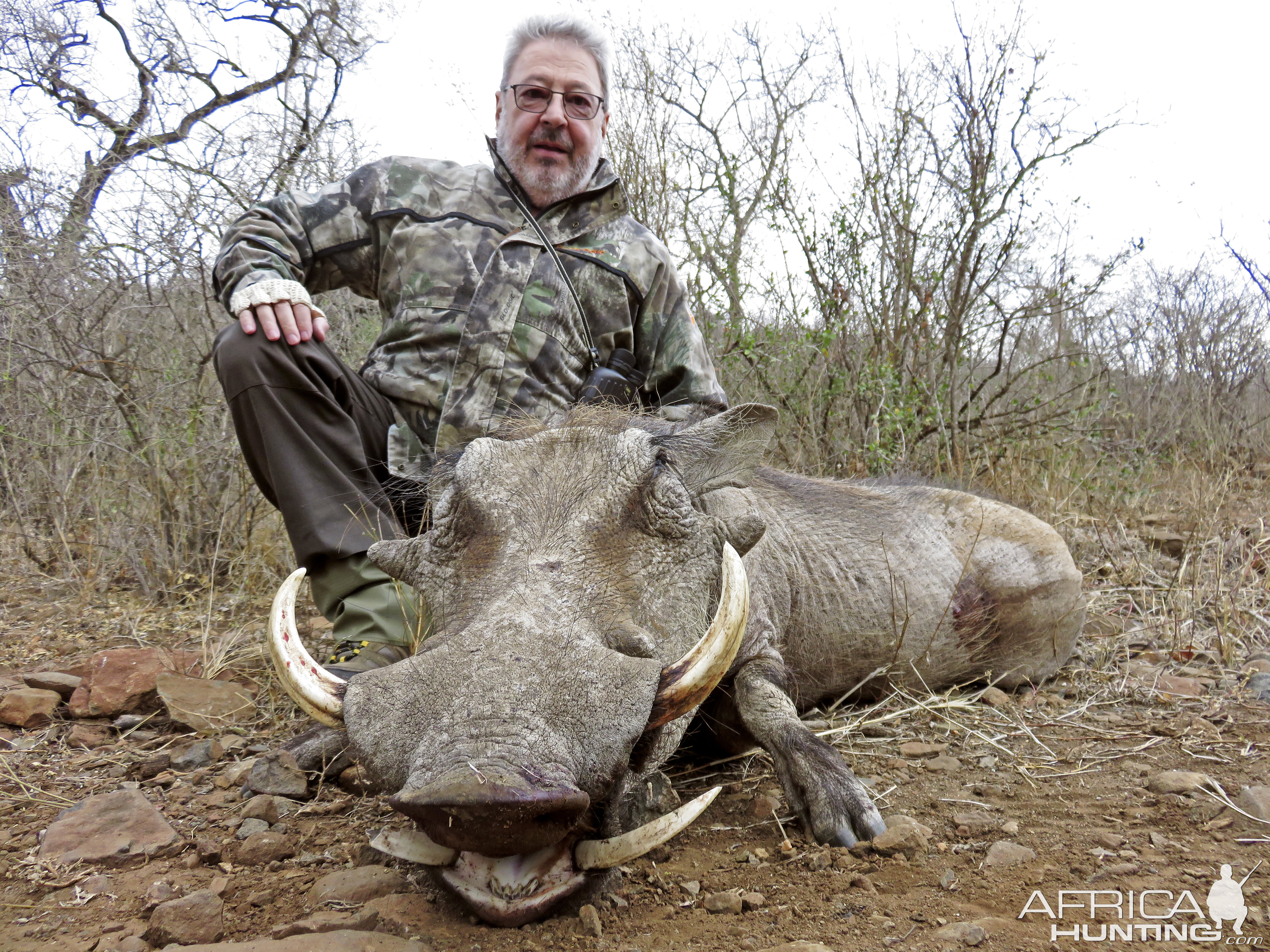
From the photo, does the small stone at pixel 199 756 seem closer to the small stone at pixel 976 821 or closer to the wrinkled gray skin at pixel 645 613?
the wrinkled gray skin at pixel 645 613

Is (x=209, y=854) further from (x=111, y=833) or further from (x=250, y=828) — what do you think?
(x=111, y=833)

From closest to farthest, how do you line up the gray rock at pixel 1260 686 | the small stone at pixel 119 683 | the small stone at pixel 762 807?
the small stone at pixel 762 807 < the small stone at pixel 119 683 < the gray rock at pixel 1260 686

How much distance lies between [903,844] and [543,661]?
83 centimetres

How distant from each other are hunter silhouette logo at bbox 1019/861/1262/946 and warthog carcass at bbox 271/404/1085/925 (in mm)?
410

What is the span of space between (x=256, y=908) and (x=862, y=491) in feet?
8.39

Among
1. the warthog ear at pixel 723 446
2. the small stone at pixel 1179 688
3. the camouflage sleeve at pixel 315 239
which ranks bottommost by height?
the small stone at pixel 1179 688

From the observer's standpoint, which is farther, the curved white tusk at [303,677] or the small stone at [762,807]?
the small stone at [762,807]

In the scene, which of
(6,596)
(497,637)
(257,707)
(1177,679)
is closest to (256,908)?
(497,637)

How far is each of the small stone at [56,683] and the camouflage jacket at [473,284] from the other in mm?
1220

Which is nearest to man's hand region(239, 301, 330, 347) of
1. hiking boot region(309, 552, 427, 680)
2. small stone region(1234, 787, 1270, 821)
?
hiking boot region(309, 552, 427, 680)

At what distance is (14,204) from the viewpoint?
4473 millimetres

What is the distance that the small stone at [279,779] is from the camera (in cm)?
214

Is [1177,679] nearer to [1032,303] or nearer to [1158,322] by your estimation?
[1032,303]

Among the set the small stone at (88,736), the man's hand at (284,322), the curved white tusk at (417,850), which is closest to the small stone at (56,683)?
the small stone at (88,736)
